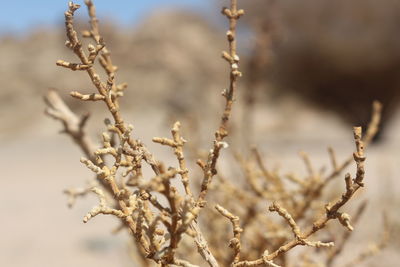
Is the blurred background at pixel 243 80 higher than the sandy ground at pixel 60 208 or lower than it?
higher

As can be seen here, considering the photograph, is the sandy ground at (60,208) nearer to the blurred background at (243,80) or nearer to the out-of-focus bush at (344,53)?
the blurred background at (243,80)

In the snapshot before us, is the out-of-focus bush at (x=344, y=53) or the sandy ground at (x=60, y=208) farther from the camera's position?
the out-of-focus bush at (x=344, y=53)

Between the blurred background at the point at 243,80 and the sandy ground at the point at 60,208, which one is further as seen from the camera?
the blurred background at the point at 243,80

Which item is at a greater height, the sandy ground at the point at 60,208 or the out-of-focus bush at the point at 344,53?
the out-of-focus bush at the point at 344,53

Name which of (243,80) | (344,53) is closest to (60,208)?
(243,80)

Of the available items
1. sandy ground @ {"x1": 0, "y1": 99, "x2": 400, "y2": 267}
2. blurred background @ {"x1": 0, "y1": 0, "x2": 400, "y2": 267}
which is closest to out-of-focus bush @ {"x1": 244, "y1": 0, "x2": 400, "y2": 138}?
blurred background @ {"x1": 0, "y1": 0, "x2": 400, "y2": 267}

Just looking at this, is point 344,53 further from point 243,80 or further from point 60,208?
point 60,208

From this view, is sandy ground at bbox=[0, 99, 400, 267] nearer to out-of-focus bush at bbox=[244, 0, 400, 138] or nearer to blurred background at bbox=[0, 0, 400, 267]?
blurred background at bbox=[0, 0, 400, 267]

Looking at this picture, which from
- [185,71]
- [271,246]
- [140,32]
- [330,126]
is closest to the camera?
[271,246]

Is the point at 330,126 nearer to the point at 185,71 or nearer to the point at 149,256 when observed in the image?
the point at 185,71

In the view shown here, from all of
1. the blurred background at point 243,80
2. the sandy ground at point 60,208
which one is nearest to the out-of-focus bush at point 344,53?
the blurred background at point 243,80

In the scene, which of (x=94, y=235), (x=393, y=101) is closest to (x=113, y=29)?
(x=393, y=101)
